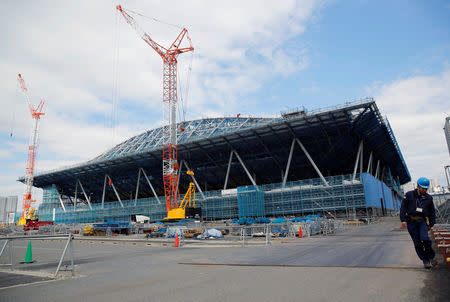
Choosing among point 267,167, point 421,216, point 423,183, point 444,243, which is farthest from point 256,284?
point 267,167

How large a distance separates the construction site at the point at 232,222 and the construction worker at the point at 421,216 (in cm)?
40

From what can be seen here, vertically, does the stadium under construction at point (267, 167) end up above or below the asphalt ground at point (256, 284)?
above

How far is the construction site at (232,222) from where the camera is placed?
6293 millimetres

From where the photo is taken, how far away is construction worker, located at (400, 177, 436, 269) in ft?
21.0

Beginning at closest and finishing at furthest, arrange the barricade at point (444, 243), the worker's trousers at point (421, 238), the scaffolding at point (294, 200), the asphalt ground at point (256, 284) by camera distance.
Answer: the asphalt ground at point (256, 284) < the worker's trousers at point (421, 238) < the barricade at point (444, 243) < the scaffolding at point (294, 200)

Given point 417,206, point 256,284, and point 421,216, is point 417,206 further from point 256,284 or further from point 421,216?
point 256,284

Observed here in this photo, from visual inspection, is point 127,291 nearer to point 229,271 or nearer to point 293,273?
point 229,271

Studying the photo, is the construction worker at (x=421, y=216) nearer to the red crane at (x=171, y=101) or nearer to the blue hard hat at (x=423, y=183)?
the blue hard hat at (x=423, y=183)

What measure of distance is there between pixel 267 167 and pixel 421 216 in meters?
63.1

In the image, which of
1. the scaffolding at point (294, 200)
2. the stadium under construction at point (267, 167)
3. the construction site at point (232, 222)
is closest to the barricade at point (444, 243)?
the construction site at point (232, 222)

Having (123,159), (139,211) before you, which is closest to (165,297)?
(123,159)

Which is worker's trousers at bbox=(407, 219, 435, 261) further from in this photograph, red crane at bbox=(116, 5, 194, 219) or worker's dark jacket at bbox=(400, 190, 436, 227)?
red crane at bbox=(116, 5, 194, 219)

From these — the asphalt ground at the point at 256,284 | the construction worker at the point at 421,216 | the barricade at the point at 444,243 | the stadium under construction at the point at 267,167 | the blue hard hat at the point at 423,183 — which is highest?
the stadium under construction at the point at 267,167

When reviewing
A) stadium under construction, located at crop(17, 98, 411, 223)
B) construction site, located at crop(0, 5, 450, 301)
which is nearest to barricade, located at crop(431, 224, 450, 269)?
construction site, located at crop(0, 5, 450, 301)
